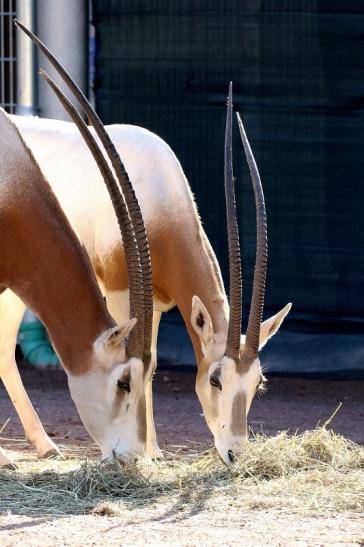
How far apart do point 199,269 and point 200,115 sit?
9.59 feet

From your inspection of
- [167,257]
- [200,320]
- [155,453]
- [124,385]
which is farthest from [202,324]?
[124,385]

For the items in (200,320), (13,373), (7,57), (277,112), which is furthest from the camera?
(7,57)

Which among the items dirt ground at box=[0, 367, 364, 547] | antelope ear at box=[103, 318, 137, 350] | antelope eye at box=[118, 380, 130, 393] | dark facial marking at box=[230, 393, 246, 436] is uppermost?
antelope ear at box=[103, 318, 137, 350]

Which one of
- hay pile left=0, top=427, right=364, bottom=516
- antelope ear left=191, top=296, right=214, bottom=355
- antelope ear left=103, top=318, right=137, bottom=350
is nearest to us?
hay pile left=0, top=427, right=364, bottom=516

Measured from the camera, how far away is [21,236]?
5641 millimetres

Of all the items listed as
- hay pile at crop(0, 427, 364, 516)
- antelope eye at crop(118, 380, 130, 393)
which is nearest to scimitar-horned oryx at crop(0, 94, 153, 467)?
antelope eye at crop(118, 380, 130, 393)

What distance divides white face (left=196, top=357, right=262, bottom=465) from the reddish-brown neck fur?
2.40 ft

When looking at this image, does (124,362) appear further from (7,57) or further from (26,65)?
(7,57)

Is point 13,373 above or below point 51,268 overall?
below

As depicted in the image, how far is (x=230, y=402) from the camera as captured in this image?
6070 mm

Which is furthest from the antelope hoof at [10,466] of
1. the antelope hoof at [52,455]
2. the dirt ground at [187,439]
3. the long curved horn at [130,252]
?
the long curved horn at [130,252]

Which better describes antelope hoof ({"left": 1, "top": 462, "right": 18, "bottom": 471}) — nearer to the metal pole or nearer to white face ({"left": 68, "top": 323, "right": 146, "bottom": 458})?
white face ({"left": 68, "top": 323, "right": 146, "bottom": 458})

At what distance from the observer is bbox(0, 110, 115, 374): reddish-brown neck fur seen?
564cm

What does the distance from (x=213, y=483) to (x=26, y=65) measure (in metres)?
4.86
